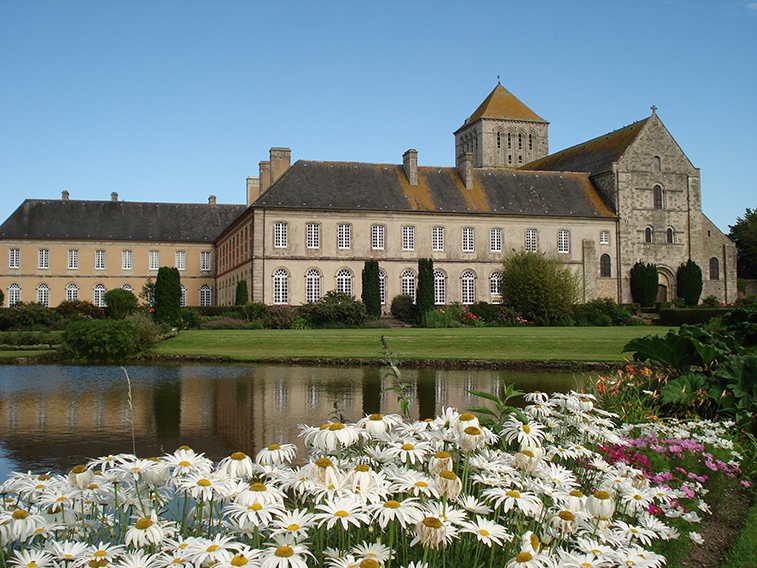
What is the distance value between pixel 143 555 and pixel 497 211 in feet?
123

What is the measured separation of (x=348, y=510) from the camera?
231 cm

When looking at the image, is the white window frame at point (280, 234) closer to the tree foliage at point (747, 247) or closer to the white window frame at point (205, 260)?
the white window frame at point (205, 260)

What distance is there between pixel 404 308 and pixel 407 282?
318 cm

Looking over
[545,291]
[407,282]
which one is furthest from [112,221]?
[545,291]

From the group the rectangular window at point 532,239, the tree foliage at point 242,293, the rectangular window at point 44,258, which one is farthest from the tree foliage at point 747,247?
the rectangular window at point 44,258

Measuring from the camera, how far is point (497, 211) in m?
38.8

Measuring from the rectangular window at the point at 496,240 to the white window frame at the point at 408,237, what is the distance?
4.79 metres

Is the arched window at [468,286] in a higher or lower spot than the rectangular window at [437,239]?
lower

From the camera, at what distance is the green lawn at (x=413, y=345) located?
18.2 meters

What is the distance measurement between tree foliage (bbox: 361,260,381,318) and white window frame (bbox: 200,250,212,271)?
63.1 ft

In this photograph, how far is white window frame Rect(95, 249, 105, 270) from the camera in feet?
160

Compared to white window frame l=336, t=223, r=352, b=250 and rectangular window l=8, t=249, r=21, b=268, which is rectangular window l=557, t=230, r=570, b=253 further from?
rectangular window l=8, t=249, r=21, b=268

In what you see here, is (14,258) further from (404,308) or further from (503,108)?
(503,108)

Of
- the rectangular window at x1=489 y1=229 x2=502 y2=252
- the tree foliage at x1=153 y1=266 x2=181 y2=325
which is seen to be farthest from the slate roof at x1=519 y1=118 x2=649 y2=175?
the tree foliage at x1=153 y1=266 x2=181 y2=325
